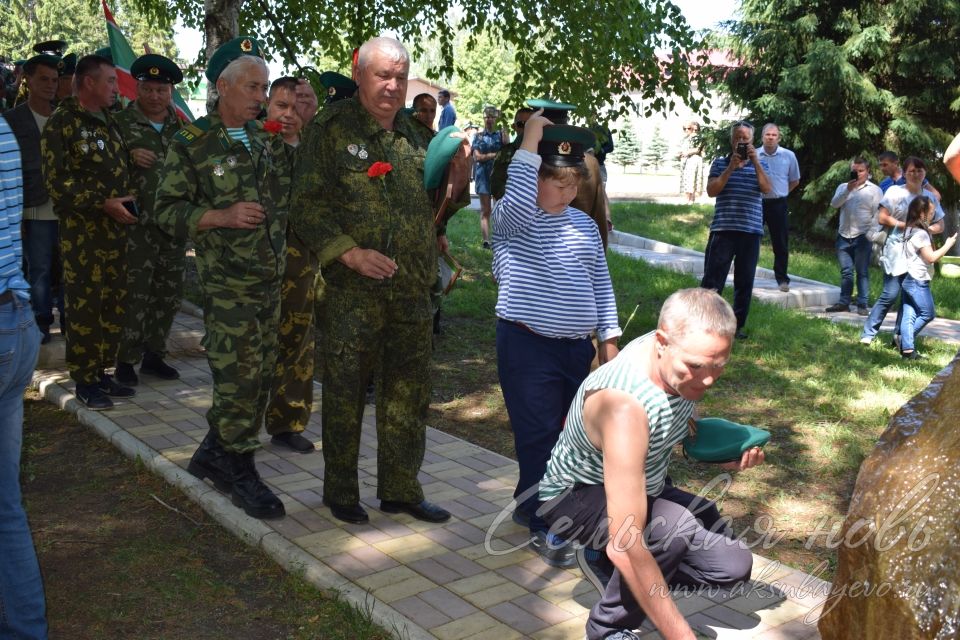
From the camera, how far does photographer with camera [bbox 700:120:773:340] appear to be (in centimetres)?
899

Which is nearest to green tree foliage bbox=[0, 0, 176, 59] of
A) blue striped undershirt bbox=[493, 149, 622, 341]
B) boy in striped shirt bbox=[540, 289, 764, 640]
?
blue striped undershirt bbox=[493, 149, 622, 341]

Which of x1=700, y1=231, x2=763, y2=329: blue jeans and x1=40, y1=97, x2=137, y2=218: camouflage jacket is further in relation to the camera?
x1=700, y1=231, x2=763, y2=329: blue jeans

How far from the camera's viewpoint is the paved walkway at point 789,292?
11.0 metres

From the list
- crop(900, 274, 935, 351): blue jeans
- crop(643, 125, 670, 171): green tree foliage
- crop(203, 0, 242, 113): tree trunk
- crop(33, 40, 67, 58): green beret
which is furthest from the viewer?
crop(643, 125, 670, 171): green tree foliage

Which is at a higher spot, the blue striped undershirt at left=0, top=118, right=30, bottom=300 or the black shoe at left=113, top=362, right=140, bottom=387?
the blue striped undershirt at left=0, top=118, right=30, bottom=300

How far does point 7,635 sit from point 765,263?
44.3 feet

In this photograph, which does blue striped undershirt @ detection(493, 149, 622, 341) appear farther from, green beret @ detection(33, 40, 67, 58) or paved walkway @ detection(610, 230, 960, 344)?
paved walkway @ detection(610, 230, 960, 344)

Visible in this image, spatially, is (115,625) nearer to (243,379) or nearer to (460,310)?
(243,379)

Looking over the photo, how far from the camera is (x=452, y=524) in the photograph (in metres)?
4.71

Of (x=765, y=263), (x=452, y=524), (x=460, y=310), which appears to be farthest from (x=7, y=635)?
(x=765, y=263)

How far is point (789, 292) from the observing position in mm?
11977

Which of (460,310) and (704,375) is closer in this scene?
(704,375)

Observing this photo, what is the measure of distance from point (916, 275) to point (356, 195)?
21.5ft

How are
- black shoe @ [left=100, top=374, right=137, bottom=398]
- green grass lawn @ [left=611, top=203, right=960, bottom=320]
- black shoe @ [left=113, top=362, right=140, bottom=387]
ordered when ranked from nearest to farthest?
1. black shoe @ [left=100, top=374, right=137, bottom=398]
2. black shoe @ [left=113, top=362, right=140, bottom=387]
3. green grass lawn @ [left=611, top=203, right=960, bottom=320]
